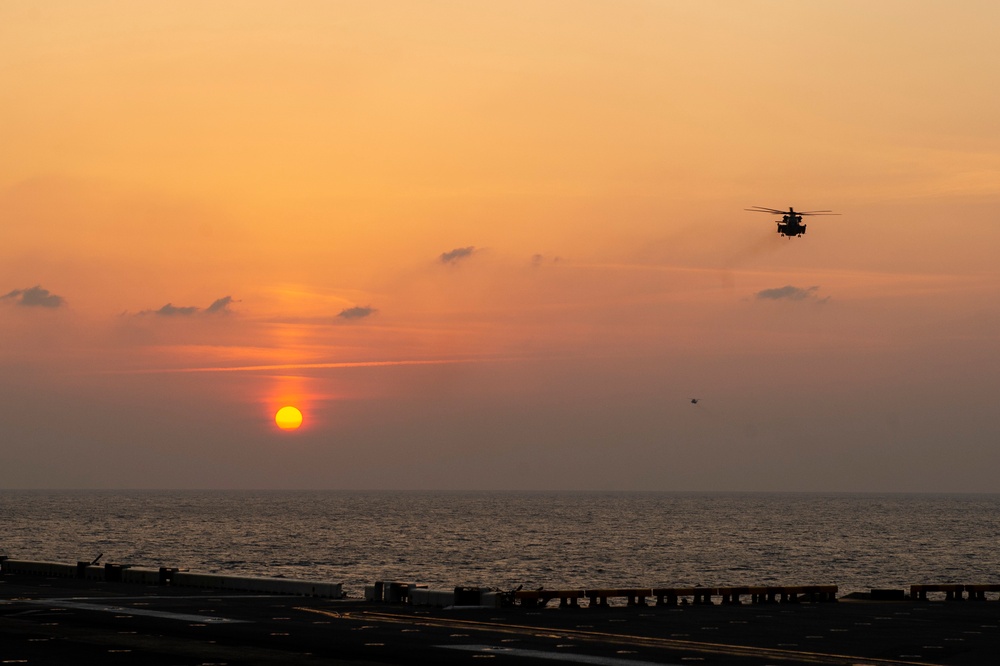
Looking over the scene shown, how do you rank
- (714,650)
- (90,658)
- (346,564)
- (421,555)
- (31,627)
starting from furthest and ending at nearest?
(421,555)
(346,564)
(31,627)
(714,650)
(90,658)

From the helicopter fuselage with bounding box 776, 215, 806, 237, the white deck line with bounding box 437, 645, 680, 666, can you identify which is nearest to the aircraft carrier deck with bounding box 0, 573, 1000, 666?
the white deck line with bounding box 437, 645, 680, 666

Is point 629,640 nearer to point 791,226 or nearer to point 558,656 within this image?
point 558,656

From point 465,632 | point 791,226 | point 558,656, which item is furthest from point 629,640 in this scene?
point 791,226

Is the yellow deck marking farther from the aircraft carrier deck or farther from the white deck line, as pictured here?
the white deck line

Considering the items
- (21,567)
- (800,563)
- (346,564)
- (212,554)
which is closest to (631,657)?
(21,567)

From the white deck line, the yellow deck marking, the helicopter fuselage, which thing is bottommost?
the white deck line

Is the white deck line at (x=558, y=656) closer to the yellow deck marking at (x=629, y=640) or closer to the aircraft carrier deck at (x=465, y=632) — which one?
the aircraft carrier deck at (x=465, y=632)

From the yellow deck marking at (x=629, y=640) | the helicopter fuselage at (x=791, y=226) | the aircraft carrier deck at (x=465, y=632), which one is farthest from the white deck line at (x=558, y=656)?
the helicopter fuselage at (x=791, y=226)

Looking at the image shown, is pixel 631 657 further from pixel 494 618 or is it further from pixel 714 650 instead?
pixel 494 618
